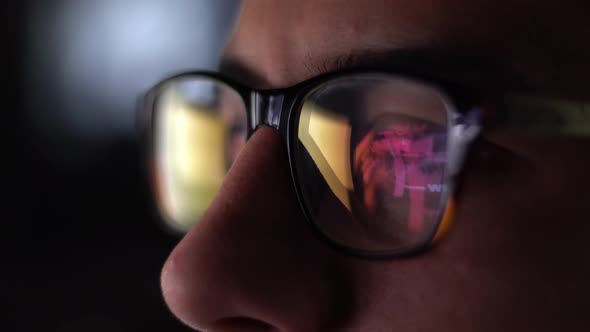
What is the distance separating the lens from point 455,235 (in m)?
0.57

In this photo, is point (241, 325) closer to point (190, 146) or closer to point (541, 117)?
point (541, 117)

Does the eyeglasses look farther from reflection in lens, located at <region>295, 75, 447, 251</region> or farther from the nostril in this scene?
the nostril

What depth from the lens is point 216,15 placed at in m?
1.69

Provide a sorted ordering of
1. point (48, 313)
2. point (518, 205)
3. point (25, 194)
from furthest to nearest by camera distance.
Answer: point (25, 194), point (48, 313), point (518, 205)

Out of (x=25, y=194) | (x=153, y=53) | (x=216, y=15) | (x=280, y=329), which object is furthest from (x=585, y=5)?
(x=25, y=194)

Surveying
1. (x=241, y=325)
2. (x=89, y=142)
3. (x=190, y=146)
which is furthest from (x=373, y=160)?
(x=89, y=142)

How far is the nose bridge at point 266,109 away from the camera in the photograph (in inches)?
26.3

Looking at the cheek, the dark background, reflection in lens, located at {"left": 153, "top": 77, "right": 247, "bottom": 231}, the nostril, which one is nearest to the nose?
the nostril

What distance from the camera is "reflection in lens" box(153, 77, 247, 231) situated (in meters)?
0.96

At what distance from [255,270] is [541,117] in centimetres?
29

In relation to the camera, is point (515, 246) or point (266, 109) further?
point (266, 109)

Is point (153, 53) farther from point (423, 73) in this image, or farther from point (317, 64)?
point (423, 73)

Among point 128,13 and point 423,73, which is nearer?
point 423,73

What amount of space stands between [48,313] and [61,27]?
31.3 inches
